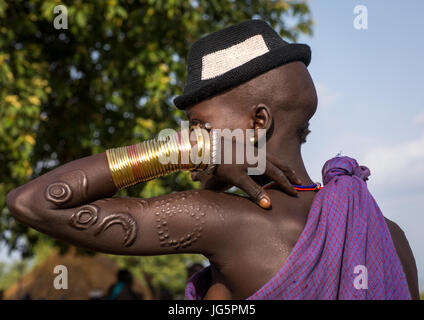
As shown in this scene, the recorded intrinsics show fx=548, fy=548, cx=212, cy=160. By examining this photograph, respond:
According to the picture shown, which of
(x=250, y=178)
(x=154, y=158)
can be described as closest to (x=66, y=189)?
(x=154, y=158)

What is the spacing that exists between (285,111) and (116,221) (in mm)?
822

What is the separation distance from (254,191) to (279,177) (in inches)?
4.8

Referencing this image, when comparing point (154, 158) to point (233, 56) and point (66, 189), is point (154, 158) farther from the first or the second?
point (233, 56)

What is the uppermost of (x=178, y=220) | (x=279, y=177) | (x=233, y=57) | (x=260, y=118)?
(x=233, y=57)

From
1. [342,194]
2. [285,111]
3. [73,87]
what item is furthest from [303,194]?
[73,87]

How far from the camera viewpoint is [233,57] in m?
2.25

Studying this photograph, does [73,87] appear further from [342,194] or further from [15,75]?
[342,194]

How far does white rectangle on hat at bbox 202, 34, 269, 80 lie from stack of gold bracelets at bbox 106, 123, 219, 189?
344 millimetres

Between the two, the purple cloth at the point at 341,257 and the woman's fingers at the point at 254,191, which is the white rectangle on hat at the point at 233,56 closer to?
the woman's fingers at the point at 254,191

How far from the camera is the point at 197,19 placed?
712 centimetres

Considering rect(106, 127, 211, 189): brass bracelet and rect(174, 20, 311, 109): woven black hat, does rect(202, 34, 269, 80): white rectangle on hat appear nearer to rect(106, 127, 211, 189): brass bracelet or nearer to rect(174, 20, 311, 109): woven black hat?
rect(174, 20, 311, 109): woven black hat

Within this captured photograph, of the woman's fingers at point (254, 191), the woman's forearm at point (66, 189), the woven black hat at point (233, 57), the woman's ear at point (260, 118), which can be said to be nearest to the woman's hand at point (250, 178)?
the woman's fingers at point (254, 191)

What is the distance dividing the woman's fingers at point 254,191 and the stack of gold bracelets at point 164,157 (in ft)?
0.40

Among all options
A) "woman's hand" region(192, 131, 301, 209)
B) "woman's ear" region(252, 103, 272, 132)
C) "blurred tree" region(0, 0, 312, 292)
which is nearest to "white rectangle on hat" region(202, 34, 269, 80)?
"woman's ear" region(252, 103, 272, 132)
